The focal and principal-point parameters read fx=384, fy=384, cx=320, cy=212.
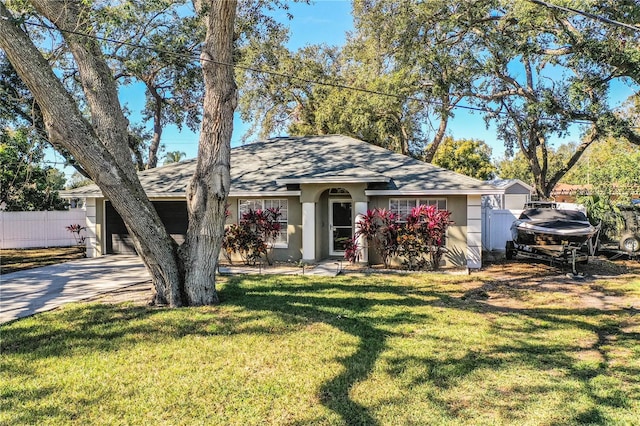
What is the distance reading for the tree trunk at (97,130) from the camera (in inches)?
212

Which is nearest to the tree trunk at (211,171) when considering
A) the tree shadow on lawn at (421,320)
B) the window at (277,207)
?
the tree shadow on lawn at (421,320)

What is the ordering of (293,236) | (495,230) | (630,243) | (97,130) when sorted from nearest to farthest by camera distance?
1. (97,130)
2. (293,236)
3. (630,243)
4. (495,230)

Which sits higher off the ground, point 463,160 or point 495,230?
point 463,160

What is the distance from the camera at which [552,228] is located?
11273mm

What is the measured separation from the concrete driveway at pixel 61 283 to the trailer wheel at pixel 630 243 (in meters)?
15.2

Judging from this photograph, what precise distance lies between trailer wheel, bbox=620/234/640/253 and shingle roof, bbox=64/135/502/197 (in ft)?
19.2

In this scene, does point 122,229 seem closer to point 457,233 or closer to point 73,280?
point 73,280

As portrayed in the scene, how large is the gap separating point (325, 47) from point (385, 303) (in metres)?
18.6

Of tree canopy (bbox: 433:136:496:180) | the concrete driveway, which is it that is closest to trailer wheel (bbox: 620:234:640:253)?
the concrete driveway

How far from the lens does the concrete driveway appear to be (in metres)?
7.56

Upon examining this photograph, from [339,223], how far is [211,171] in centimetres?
687

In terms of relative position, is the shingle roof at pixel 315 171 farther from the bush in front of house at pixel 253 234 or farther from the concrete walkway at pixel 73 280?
the concrete walkway at pixel 73 280

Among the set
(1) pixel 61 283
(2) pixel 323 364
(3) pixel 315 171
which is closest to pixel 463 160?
(3) pixel 315 171

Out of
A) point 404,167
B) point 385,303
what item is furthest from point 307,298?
point 404,167
